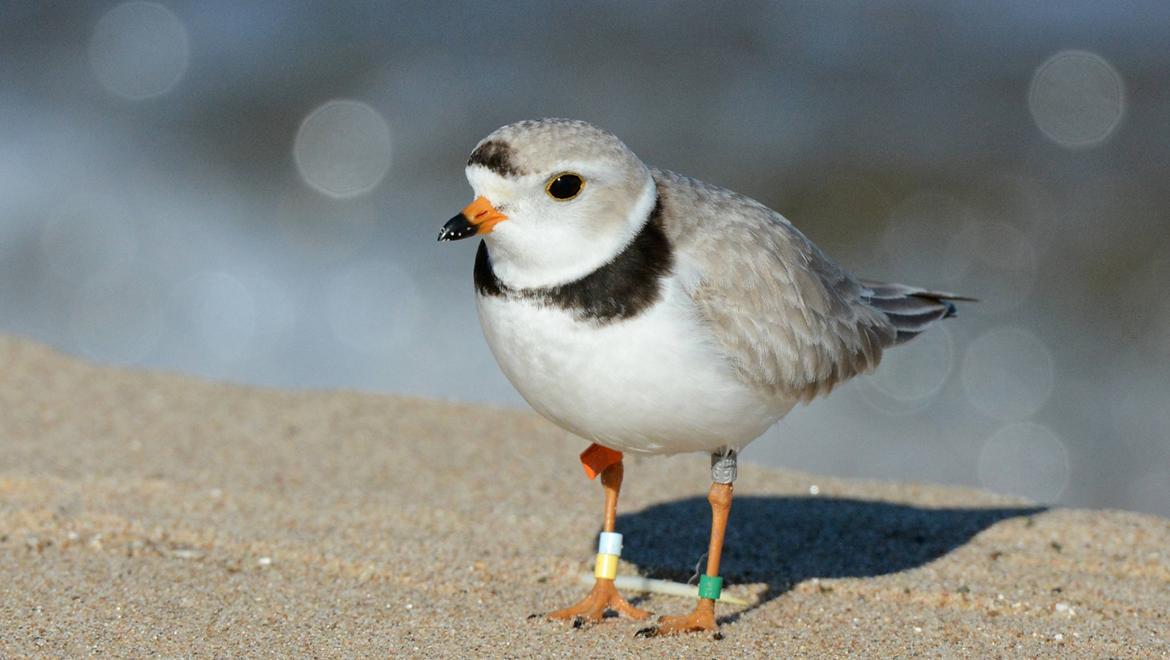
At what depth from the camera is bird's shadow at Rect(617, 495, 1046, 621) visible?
12.1 feet

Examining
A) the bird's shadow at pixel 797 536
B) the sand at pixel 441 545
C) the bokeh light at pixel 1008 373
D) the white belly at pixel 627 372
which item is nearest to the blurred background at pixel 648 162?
the bokeh light at pixel 1008 373

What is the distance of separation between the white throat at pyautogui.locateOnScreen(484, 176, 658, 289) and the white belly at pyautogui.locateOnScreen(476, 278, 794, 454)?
0.08 m

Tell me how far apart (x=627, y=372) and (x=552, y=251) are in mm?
364

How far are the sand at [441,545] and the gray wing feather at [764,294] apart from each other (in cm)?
82

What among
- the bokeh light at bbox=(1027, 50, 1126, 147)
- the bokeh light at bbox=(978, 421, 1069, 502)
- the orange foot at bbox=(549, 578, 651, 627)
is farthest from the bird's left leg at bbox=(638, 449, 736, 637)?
the bokeh light at bbox=(1027, 50, 1126, 147)

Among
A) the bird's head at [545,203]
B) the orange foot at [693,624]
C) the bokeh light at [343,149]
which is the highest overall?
the bokeh light at [343,149]

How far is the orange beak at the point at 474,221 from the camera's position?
247 cm

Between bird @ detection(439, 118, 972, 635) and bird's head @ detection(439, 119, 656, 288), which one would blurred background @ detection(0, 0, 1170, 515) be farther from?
bird's head @ detection(439, 119, 656, 288)

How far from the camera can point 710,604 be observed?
299 centimetres

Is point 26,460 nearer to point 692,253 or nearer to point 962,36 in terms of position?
point 692,253

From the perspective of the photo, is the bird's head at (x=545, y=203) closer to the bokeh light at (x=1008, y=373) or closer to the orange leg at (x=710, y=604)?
the orange leg at (x=710, y=604)

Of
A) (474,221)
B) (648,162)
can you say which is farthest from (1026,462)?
(474,221)

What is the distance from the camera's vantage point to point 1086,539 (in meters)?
3.99

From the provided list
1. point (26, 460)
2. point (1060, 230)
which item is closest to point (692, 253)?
point (26, 460)
